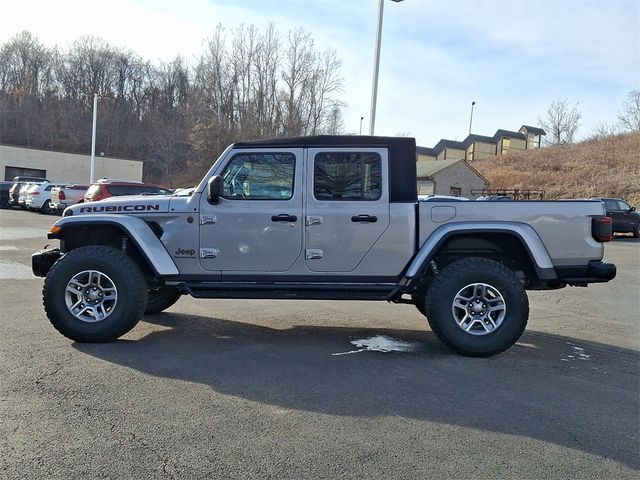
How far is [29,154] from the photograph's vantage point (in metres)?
49.1

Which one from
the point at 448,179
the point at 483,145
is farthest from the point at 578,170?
the point at 483,145

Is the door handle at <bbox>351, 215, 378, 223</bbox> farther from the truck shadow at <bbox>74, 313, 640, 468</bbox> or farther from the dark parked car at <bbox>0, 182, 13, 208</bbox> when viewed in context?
the dark parked car at <bbox>0, 182, 13, 208</bbox>

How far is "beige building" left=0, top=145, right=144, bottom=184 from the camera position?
48469 mm

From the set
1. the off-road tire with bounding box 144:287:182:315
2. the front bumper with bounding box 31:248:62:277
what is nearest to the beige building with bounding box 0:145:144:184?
the off-road tire with bounding box 144:287:182:315

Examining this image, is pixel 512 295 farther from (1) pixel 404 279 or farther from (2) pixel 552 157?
(2) pixel 552 157

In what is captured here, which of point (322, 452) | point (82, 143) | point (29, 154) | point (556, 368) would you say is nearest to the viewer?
point (322, 452)

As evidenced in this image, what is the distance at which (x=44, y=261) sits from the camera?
615 cm

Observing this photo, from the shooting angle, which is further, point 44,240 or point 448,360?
point 44,240

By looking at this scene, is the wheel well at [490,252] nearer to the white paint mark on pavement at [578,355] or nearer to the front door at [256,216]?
the white paint mark on pavement at [578,355]

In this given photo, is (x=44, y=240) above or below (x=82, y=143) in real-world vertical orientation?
below

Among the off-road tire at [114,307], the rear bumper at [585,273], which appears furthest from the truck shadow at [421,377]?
the rear bumper at [585,273]

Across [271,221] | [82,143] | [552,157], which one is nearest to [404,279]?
[271,221]

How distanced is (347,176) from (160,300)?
3.04 metres

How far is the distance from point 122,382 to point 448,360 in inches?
122
